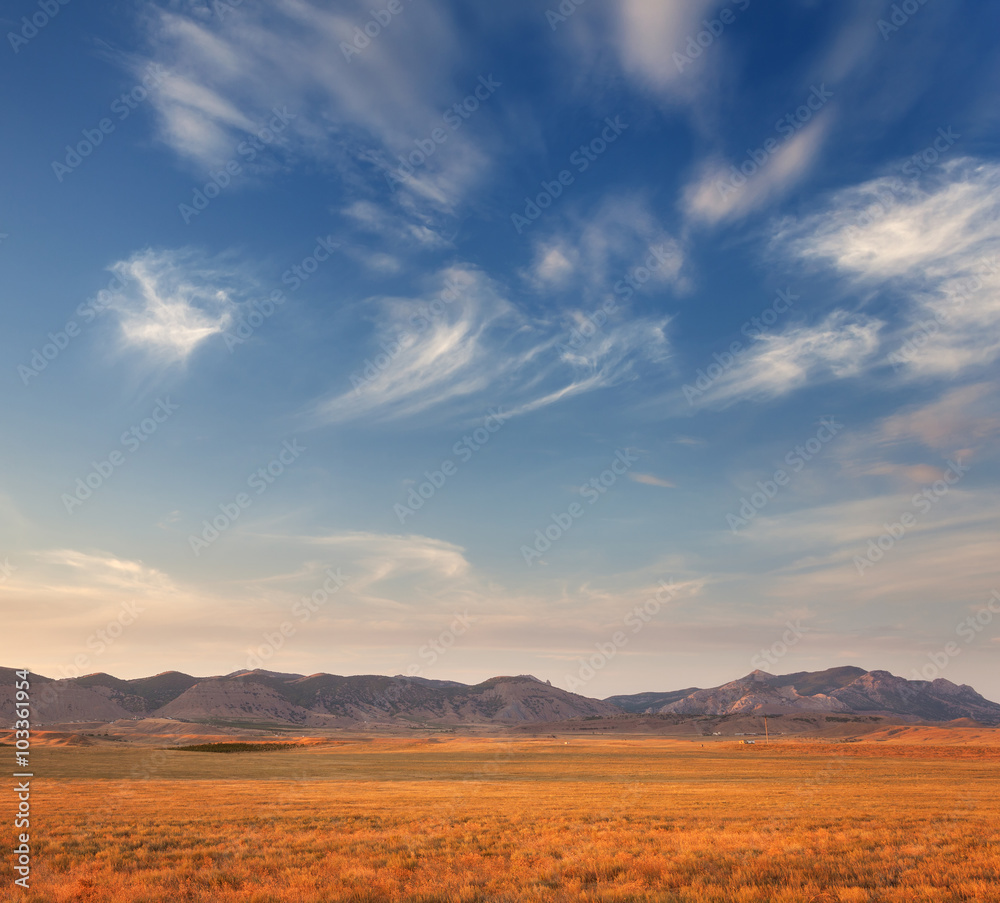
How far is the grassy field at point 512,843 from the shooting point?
11.9 m

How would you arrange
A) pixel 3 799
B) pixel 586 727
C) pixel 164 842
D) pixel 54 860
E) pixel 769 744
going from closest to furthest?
pixel 54 860
pixel 164 842
pixel 3 799
pixel 769 744
pixel 586 727

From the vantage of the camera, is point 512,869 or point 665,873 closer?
point 665,873

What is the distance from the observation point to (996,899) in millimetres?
10672

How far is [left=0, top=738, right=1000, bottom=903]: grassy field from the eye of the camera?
11.9 metres

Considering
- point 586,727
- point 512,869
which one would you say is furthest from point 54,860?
point 586,727

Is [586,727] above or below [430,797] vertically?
below

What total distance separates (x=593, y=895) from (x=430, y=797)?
22.5 m

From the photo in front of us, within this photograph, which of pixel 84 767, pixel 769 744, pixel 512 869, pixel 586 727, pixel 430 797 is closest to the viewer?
pixel 512 869

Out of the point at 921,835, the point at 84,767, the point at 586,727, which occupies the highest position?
the point at 921,835

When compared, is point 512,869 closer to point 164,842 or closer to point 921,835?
point 164,842

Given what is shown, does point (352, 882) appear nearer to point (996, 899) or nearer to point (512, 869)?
point (512, 869)

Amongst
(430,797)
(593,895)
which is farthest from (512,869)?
(430,797)

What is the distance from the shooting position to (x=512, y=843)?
17266mm

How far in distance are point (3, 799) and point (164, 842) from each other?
1598 centimetres
